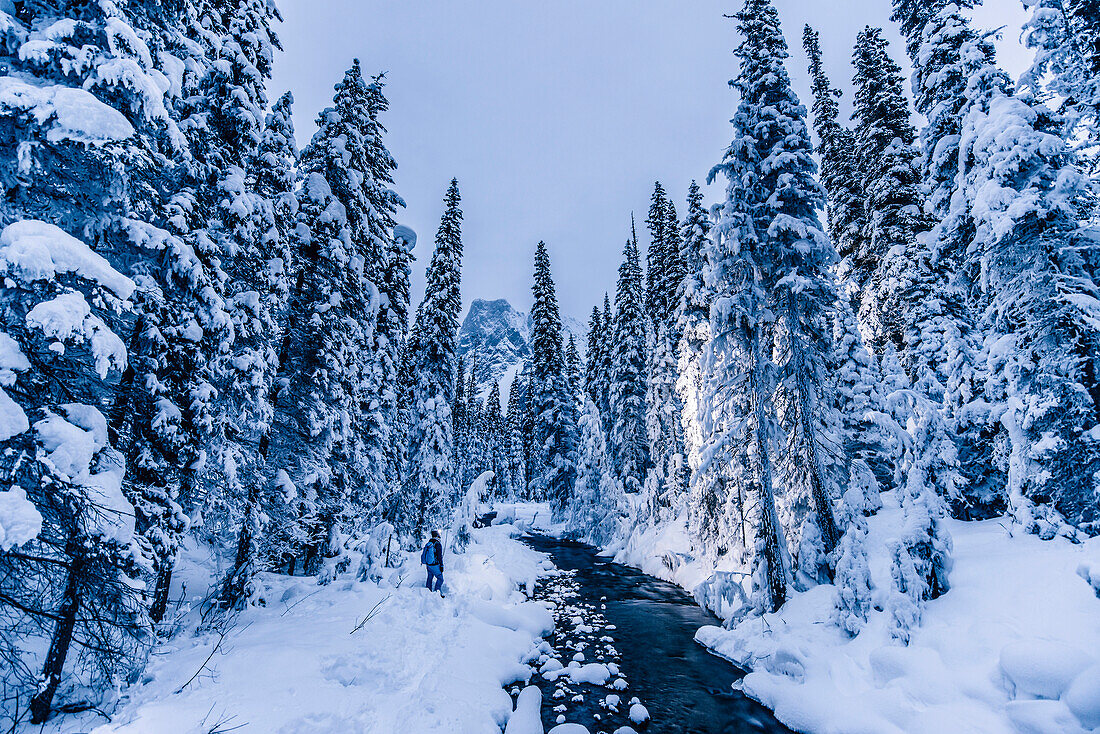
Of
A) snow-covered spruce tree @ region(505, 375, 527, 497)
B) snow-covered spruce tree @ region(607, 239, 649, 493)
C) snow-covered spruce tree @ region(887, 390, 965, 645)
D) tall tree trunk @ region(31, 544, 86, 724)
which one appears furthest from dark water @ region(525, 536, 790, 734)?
snow-covered spruce tree @ region(505, 375, 527, 497)

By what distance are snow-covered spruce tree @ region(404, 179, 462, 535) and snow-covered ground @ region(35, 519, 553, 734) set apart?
26.9ft

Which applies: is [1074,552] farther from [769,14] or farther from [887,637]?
[769,14]

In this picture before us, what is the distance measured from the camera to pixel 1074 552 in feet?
23.5

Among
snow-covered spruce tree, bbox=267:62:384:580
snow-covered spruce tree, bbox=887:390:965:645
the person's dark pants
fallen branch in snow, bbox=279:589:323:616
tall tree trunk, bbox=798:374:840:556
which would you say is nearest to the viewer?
snow-covered spruce tree, bbox=887:390:965:645

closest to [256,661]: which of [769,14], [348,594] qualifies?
[348,594]

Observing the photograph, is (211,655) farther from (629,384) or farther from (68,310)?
(629,384)

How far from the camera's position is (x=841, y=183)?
2214cm

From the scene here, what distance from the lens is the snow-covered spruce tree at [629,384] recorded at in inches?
1281

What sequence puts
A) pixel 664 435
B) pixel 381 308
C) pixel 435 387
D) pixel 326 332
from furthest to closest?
1. pixel 664 435
2. pixel 435 387
3. pixel 381 308
4. pixel 326 332

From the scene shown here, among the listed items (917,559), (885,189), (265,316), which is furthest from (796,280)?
(265,316)

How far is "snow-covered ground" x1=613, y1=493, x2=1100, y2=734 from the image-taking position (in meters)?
5.57

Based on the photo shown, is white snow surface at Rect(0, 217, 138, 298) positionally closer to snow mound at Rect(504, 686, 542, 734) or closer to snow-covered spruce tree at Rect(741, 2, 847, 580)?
snow mound at Rect(504, 686, 542, 734)

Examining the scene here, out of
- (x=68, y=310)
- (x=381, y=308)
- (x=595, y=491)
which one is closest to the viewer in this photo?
(x=68, y=310)

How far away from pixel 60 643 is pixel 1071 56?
20129 millimetres
